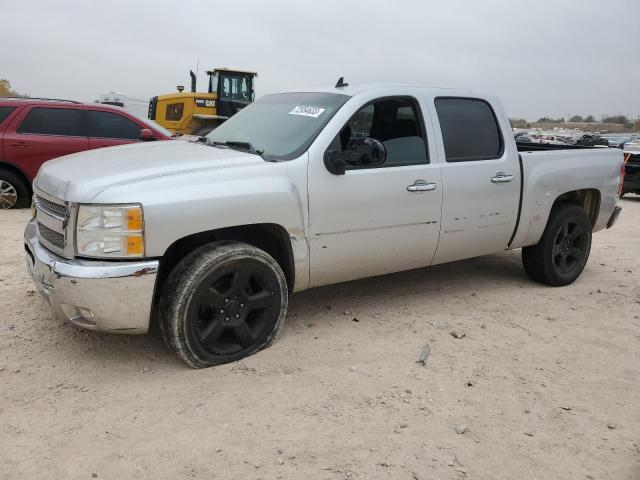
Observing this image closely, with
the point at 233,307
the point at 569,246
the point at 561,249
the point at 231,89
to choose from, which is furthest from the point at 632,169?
the point at 233,307

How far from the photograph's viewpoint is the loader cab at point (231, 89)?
16172 millimetres

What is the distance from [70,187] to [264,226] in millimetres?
1172

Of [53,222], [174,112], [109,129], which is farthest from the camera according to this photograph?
[174,112]

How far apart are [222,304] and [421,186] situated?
1.74 metres

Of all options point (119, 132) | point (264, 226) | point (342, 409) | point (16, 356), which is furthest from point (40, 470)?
point (119, 132)

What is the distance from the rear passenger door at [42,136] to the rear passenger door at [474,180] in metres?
6.13

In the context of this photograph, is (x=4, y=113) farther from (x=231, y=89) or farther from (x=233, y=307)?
(x=231, y=89)

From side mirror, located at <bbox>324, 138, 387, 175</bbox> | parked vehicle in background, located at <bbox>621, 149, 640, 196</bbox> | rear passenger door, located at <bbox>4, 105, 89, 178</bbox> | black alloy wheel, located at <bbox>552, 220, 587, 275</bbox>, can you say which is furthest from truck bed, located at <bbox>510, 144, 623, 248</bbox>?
parked vehicle in background, located at <bbox>621, 149, 640, 196</bbox>

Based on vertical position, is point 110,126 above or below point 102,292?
above

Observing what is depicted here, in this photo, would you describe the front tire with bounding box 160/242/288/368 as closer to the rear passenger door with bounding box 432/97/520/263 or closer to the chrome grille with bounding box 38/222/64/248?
the chrome grille with bounding box 38/222/64/248

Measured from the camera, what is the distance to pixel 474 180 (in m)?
4.50

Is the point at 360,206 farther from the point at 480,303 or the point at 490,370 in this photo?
the point at 480,303

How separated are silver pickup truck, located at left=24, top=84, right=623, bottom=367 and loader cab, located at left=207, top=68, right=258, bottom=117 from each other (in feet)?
39.0

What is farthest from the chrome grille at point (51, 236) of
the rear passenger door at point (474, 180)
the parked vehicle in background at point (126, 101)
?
the parked vehicle in background at point (126, 101)
